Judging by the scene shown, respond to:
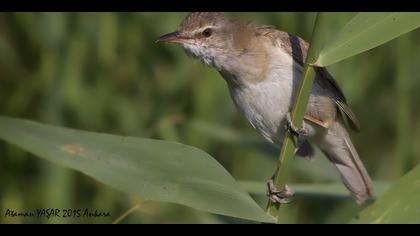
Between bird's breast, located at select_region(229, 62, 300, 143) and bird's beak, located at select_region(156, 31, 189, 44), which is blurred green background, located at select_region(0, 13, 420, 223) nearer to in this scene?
bird's breast, located at select_region(229, 62, 300, 143)

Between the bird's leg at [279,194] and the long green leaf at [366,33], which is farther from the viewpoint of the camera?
the bird's leg at [279,194]

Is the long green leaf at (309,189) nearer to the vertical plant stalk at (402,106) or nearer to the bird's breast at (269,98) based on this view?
the bird's breast at (269,98)

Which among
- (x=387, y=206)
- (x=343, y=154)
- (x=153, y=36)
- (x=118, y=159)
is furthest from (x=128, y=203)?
(x=387, y=206)

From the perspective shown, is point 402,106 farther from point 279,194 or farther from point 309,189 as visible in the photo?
point 279,194

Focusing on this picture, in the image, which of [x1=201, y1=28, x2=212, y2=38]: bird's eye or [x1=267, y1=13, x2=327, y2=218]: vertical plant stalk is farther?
[x1=201, y1=28, x2=212, y2=38]: bird's eye

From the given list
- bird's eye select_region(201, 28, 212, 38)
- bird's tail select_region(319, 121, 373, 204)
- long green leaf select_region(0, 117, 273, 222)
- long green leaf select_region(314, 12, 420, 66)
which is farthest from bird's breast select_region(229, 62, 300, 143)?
long green leaf select_region(314, 12, 420, 66)

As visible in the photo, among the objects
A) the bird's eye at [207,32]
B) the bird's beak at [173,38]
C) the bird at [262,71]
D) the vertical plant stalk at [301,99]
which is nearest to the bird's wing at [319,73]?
the bird at [262,71]

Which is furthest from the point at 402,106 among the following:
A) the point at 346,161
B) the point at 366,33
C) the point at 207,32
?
the point at 366,33

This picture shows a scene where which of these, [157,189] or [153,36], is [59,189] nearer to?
[153,36]
